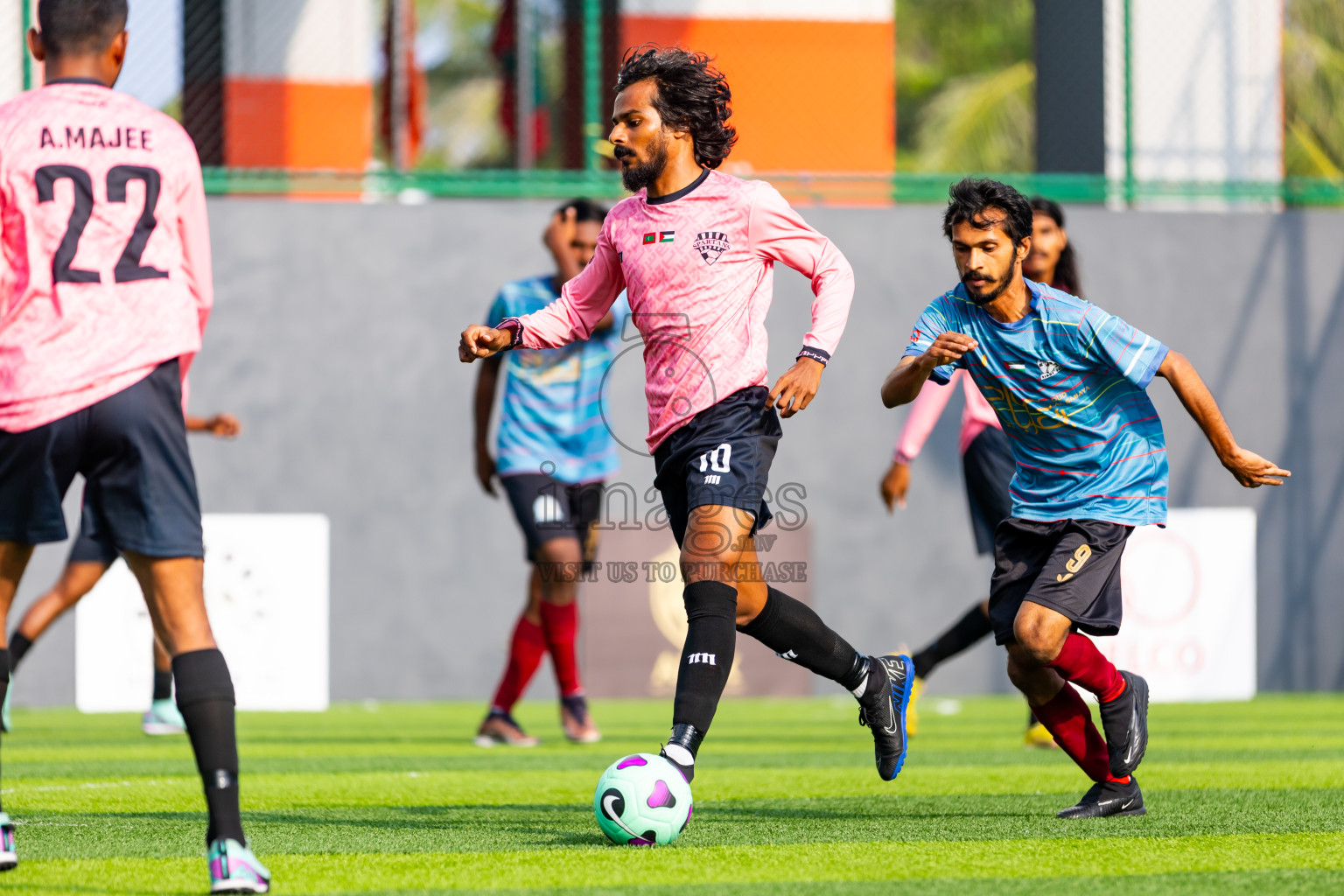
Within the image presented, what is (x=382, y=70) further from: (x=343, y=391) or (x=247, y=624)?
(x=247, y=624)

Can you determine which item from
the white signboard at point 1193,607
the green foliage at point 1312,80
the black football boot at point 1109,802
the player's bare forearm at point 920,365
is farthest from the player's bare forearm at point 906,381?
the green foliage at point 1312,80

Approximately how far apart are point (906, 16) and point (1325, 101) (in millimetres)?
9865

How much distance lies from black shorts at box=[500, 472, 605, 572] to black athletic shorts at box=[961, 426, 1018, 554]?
5.75 feet

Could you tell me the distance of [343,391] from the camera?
10.7 m

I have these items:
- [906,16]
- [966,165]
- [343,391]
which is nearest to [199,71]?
[343,391]

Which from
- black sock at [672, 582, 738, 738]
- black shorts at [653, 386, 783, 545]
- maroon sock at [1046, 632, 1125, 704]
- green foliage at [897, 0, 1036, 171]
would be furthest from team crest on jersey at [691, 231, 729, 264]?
green foliage at [897, 0, 1036, 171]

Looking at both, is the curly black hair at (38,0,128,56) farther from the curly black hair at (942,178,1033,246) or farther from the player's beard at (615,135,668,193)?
the curly black hair at (942,178,1033,246)

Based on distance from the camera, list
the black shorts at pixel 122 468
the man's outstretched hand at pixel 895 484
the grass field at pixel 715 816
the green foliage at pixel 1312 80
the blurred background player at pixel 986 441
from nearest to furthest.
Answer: the black shorts at pixel 122 468
the grass field at pixel 715 816
the blurred background player at pixel 986 441
the man's outstretched hand at pixel 895 484
the green foliage at pixel 1312 80

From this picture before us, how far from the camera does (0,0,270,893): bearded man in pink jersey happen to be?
332cm

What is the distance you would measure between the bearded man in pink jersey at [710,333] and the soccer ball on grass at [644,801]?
0.36 m

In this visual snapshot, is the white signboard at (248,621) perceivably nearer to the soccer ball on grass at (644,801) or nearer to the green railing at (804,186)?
the green railing at (804,186)

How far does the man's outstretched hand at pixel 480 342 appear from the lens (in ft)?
14.7

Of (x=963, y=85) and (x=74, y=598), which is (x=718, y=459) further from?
(x=963, y=85)

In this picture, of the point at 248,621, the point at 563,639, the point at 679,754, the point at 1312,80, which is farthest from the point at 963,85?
the point at 679,754
